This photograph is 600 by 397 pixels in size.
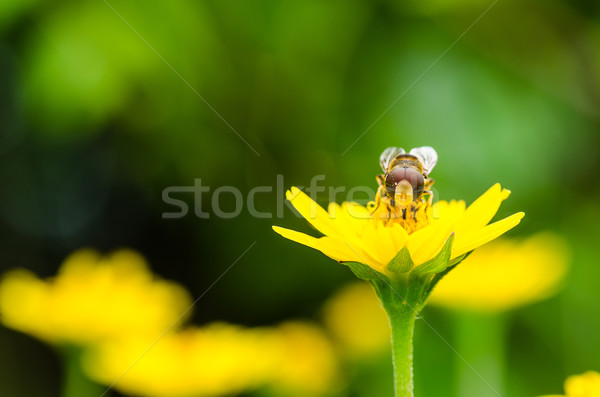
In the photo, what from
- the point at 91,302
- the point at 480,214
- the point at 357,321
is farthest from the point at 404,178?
the point at 357,321

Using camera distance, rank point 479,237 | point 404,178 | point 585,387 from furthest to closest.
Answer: point 404,178
point 479,237
point 585,387

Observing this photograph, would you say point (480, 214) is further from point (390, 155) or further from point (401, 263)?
point (390, 155)

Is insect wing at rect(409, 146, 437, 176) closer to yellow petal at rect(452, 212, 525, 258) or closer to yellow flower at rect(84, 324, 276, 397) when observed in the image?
yellow petal at rect(452, 212, 525, 258)

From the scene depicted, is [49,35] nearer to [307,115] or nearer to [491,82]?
[307,115]

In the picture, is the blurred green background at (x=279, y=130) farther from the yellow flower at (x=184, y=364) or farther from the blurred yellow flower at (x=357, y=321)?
the yellow flower at (x=184, y=364)

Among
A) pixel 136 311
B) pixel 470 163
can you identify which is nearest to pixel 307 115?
pixel 470 163

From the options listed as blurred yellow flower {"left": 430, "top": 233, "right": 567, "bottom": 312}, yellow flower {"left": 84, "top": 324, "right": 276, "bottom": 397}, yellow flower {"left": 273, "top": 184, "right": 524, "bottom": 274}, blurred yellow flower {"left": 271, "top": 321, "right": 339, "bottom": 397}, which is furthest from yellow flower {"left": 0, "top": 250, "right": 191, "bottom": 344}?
yellow flower {"left": 273, "top": 184, "right": 524, "bottom": 274}
